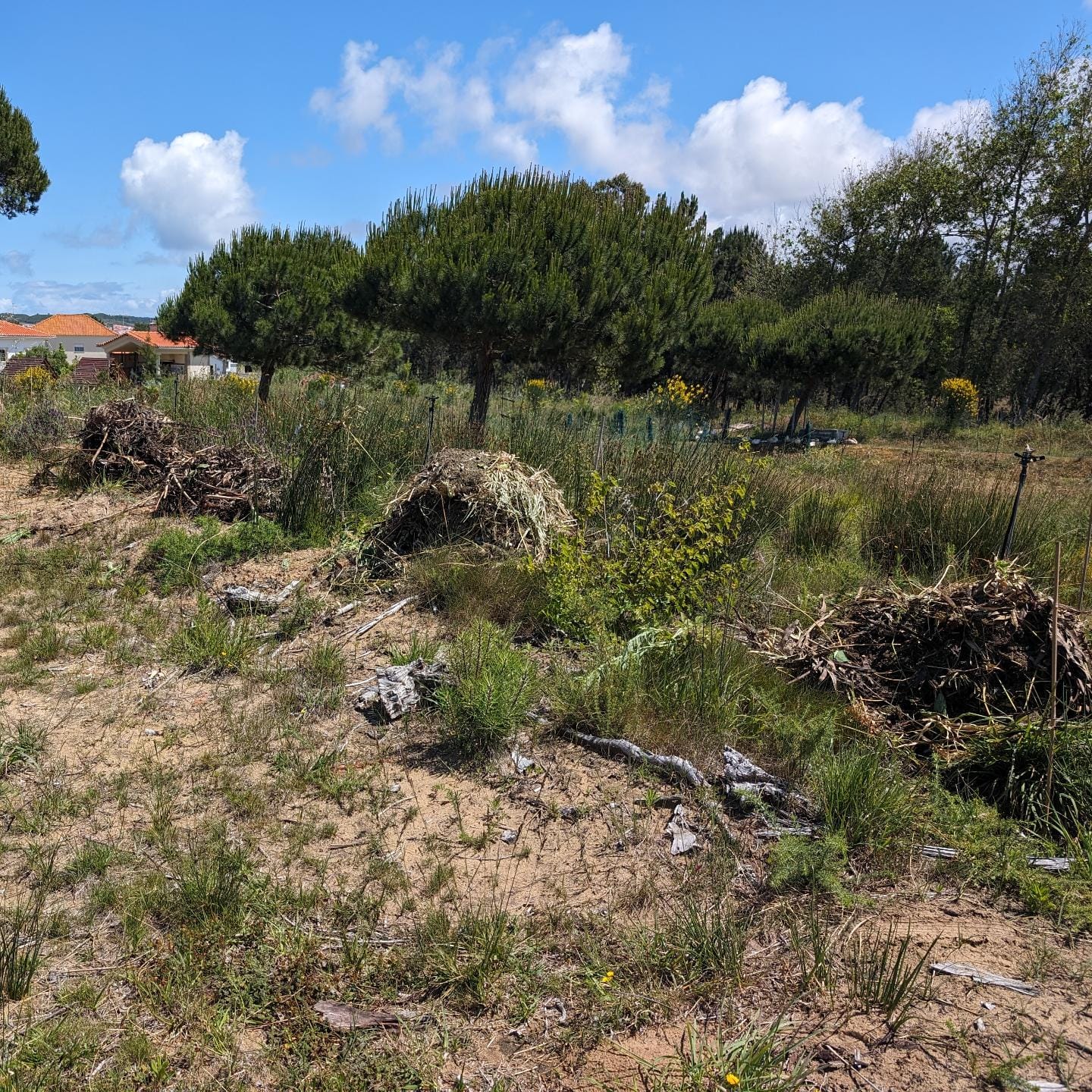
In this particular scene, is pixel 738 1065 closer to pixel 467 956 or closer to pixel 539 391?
pixel 467 956

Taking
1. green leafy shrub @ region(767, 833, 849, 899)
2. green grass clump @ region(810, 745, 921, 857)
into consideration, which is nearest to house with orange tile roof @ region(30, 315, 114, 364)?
green grass clump @ region(810, 745, 921, 857)

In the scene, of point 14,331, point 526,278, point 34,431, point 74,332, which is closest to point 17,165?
point 34,431

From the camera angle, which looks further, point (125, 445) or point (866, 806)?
point (125, 445)

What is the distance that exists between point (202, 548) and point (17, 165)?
17.8 m

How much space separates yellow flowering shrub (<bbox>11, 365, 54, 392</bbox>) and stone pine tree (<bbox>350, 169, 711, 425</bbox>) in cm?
611

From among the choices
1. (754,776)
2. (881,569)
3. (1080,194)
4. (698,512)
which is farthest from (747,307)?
(754,776)

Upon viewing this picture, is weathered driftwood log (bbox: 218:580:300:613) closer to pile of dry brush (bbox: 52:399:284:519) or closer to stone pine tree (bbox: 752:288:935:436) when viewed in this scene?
pile of dry brush (bbox: 52:399:284:519)

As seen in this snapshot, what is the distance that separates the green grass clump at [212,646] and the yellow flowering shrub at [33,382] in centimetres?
931

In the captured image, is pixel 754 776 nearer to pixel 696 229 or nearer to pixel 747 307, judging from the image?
pixel 696 229

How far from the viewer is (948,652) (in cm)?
457

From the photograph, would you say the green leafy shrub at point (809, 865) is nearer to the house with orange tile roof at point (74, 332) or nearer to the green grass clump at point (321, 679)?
the green grass clump at point (321, 679)

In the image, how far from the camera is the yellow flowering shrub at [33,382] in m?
13.7

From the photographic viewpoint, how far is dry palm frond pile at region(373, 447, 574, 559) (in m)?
6.27

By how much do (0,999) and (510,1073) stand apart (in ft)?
5.34
